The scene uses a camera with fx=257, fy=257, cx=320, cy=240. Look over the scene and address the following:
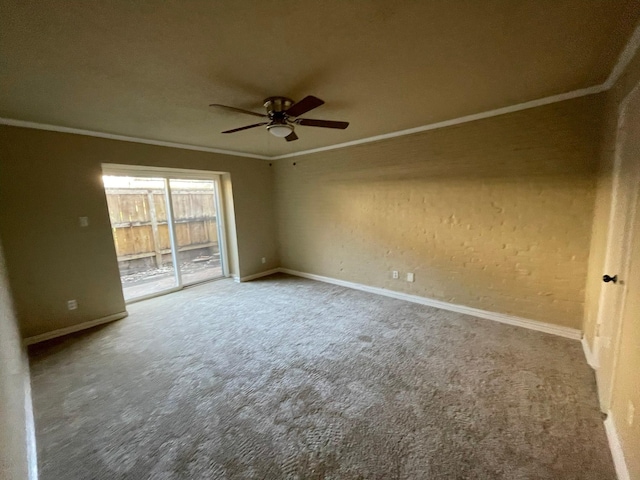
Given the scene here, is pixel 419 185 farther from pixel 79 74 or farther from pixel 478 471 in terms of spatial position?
pixel 79 74

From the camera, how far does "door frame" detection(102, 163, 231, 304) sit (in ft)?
12.8

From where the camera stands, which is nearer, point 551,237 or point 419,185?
point 551,237

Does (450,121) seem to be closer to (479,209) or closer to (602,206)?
(479,209)

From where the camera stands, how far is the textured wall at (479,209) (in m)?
2.65

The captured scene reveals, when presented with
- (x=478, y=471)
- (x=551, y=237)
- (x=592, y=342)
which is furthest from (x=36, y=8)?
(x=592, y=342)

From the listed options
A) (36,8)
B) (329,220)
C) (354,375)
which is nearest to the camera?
(36,8)

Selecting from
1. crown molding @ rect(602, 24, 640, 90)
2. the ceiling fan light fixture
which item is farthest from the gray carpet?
crown molding @ rect(602, 24, 640, 90)

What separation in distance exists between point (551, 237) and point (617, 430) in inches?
73.5

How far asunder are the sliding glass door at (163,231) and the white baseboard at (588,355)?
5.43m

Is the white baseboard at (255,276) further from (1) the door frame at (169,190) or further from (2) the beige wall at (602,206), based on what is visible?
(2) the beige wall at (602,206)

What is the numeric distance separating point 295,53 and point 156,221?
3.99 metres

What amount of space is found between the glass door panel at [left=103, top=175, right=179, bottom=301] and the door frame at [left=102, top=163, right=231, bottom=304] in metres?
0.07

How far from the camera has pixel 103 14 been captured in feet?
4.24

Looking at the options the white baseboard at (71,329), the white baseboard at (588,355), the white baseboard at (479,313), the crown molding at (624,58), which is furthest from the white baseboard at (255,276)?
the crown molding at (624,58)
